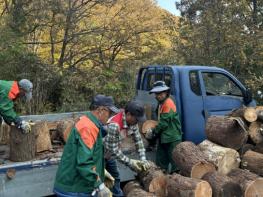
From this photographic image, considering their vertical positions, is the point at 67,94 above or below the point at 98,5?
below

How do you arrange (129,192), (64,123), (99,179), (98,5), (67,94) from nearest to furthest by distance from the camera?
(99,179) → (129,192) → (64,123) → (67,94) → (98,5)

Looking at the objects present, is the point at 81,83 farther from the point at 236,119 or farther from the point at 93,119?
the point at 93,119

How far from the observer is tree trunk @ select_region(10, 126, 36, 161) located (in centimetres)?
542

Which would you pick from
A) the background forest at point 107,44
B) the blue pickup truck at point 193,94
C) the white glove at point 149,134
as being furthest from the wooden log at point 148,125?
the background forest at point 107,44

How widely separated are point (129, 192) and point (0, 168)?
6.04ft

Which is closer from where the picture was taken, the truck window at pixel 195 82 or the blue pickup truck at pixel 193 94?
the blue pickup truck at pixel 193 94

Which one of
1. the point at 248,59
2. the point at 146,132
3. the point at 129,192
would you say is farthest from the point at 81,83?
the point at 129,192

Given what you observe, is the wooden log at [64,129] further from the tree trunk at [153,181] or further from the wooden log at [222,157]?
the wooden log at [222,157]

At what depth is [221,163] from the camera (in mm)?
6363

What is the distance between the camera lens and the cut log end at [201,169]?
5.98m

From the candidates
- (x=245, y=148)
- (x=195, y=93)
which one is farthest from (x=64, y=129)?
(x=245, y=148)

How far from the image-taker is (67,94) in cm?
1282

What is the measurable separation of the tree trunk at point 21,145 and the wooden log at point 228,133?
2.95 m

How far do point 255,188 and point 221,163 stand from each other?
0.79m
